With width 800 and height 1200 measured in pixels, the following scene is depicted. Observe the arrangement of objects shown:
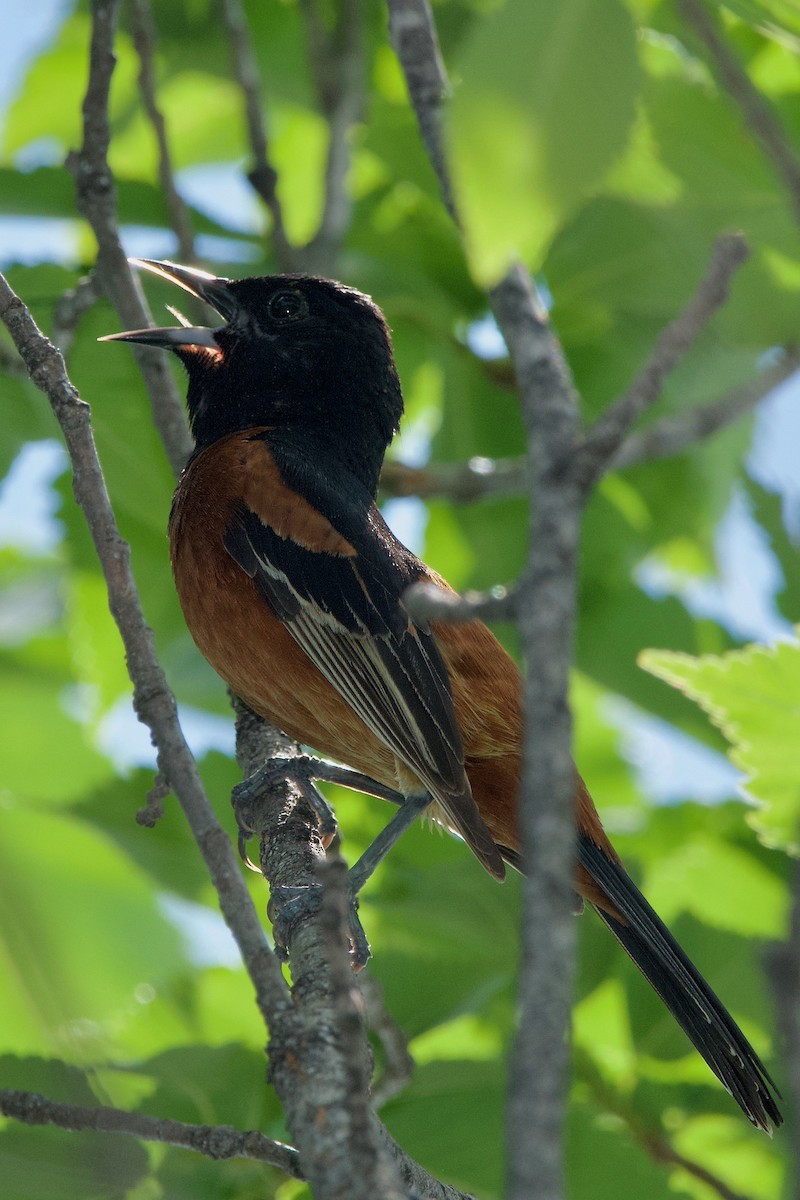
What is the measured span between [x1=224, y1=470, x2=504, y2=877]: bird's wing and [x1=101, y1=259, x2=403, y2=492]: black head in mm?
713

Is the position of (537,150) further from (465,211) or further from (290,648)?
(290,648)

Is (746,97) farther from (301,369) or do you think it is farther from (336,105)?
(336,105)

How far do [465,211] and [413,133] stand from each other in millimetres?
3446

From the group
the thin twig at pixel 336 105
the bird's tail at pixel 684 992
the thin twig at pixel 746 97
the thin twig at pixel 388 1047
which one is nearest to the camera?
the thin twig at pixel 746 97

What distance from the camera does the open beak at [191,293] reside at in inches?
167

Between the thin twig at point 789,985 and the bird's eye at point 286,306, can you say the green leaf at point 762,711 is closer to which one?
the thin twig at point 789,985

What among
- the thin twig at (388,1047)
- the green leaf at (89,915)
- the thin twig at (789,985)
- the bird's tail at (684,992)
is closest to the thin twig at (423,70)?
the thin twig at (789,985)

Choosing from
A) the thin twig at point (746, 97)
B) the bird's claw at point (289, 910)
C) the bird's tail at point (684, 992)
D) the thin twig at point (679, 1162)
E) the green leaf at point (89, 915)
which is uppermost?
the thin twig at point (746, 97)

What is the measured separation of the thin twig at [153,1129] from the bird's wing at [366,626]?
1518mm

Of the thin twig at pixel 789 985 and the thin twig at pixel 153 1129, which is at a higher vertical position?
the thin twig at pixel 789 985

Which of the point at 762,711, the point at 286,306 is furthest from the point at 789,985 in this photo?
the point at 286,306

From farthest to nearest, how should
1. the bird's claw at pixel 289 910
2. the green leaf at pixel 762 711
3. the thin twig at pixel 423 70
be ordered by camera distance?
the green leaf at pixel 762 711, the bird's claw at pixel 289 910, the thin twig at pixel 423 70

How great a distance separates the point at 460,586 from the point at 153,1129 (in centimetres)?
347

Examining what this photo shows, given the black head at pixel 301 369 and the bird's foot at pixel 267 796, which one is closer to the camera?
the bird's foot at pixel 267 796
